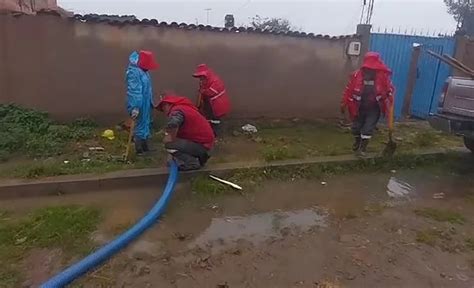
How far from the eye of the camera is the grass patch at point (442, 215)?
15.0 feet

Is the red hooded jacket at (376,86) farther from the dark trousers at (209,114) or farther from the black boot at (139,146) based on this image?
the black boot at (139,146)

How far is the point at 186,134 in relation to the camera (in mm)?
5109

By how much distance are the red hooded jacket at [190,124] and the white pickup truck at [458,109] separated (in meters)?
3.38

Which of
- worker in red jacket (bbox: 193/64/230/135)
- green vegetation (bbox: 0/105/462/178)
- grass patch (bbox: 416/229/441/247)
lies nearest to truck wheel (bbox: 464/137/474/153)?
green vegetation (bbox: 0/105/462/178)

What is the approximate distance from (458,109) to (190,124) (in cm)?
382

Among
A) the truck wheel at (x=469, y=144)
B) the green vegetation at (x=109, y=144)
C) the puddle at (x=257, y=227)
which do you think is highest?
the truck wheel at (x=469, y=144)

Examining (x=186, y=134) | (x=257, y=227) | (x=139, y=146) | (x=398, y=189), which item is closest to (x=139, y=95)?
(x=139, y=146)

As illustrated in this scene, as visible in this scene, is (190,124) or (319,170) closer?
(190,124)


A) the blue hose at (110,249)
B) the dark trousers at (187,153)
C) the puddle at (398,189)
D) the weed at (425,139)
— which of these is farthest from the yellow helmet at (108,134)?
the weed at (425,139)

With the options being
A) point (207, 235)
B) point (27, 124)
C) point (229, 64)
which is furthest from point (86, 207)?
point (229, 64)

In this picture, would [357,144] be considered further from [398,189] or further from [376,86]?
[398,189]

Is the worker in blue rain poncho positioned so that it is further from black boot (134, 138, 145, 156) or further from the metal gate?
the metal gate

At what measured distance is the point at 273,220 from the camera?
441 centimetres

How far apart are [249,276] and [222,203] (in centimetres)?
145
